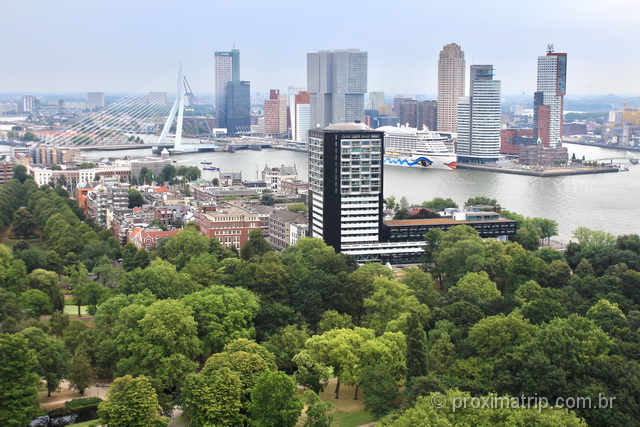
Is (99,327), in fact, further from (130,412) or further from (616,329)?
(616,329)

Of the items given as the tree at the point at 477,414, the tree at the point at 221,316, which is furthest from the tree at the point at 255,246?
the tree at the point at 477,414

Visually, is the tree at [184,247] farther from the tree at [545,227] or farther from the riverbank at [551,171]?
the riverbank at [551,171]

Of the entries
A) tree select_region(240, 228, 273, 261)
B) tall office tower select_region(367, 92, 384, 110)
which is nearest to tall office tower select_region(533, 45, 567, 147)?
tall office tower select_region(367, 92, 384, 110)

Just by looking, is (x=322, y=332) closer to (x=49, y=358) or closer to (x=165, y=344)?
(x=165, y=344)

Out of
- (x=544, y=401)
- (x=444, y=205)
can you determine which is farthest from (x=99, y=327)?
(x=444, y=205)

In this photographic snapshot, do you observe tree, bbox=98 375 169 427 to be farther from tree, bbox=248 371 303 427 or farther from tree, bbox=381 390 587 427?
tree, bbox=381 390 587 427

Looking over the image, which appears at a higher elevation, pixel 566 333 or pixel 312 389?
pixel 566 333
